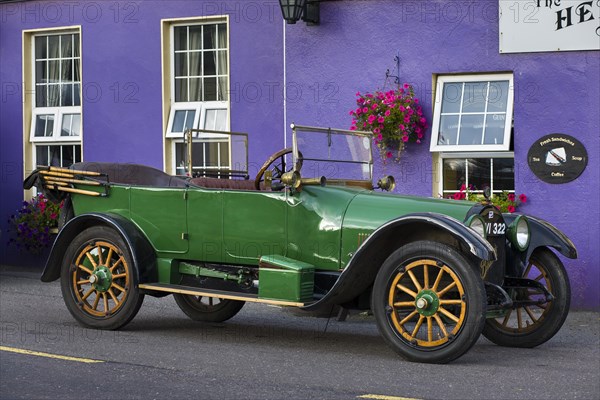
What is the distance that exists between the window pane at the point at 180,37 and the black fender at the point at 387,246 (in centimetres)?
671

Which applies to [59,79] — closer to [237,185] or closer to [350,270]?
[237,185]

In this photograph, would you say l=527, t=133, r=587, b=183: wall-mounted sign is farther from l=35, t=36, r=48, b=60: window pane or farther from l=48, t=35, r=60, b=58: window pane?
l=35, t=36, r=48, b=60: window pane

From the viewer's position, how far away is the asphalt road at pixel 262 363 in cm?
680

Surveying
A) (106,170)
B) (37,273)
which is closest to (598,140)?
(106,170)

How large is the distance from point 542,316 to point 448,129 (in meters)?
3.85

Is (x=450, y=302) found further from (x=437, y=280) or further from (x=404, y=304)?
(x=404, y=304)

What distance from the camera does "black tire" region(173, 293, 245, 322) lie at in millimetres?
10102

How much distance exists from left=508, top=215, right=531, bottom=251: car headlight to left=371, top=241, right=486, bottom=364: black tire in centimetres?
71

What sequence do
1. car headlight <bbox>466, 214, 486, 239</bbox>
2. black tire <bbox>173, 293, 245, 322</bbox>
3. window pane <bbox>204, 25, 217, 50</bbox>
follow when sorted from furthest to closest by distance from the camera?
1. window pane <bbox>204, 25, 217, 50</bbox>
2. black tire <bbox>173, 293, 245, 322</bbox>
3. car headlight <bbox>466, 214, 486, 239</bbox>

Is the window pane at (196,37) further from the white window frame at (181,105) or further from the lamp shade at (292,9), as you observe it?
the lamp shade at (292,9)

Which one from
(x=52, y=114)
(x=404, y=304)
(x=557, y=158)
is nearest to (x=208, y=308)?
(x=404, y=304)

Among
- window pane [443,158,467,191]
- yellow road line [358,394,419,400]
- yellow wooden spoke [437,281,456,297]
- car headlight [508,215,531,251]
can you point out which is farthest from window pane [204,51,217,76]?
yellow road line [358,394,419,400]

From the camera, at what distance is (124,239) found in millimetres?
9273

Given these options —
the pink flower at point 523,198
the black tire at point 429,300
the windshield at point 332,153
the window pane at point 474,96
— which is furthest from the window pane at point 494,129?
the black tire at point 429,300
